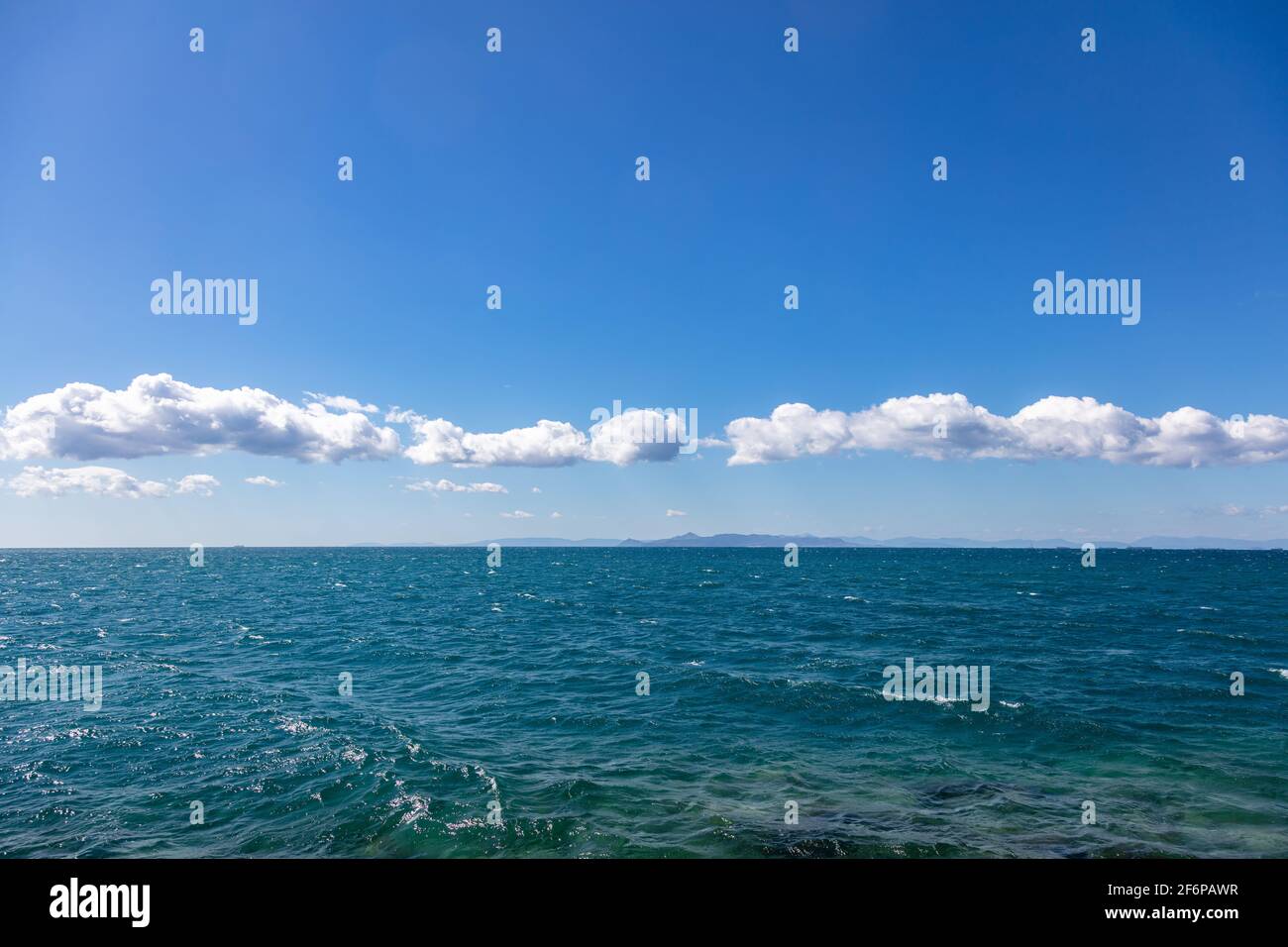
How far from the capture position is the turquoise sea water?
602 inches

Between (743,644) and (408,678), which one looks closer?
(408,678)

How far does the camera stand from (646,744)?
21.8 metres

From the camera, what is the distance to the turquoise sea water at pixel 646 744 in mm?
15281

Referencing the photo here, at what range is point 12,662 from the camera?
33.8 metres
